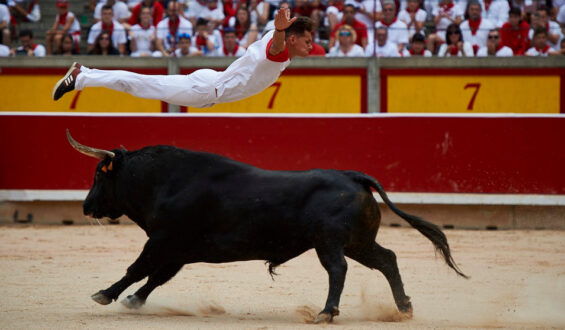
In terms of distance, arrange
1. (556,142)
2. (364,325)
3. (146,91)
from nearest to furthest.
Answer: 1. (364,325)
2. (146,91)
3. (556,142)

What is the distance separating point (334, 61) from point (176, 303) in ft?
20.7

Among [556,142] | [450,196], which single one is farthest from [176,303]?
[556,142]

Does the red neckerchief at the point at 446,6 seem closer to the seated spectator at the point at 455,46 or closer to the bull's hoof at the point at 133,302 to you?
the seated spectator at the point at 455,46

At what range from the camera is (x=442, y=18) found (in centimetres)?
1205

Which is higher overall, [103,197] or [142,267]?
[103,197]

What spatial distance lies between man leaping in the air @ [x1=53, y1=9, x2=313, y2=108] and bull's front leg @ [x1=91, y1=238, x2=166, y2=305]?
A: 1044 millimetres

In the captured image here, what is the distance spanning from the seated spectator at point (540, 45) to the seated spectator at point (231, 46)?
383cm

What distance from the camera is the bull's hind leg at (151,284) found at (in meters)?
6.22

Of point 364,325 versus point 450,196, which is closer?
point 364,325

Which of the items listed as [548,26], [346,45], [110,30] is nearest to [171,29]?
[110,30]

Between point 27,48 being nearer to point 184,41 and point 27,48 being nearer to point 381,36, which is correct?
point 184,41

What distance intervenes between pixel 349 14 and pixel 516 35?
7.28 ft

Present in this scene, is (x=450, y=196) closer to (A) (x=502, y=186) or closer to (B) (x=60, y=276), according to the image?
(A) (x=502, y=186)

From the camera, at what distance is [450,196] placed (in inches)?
434
